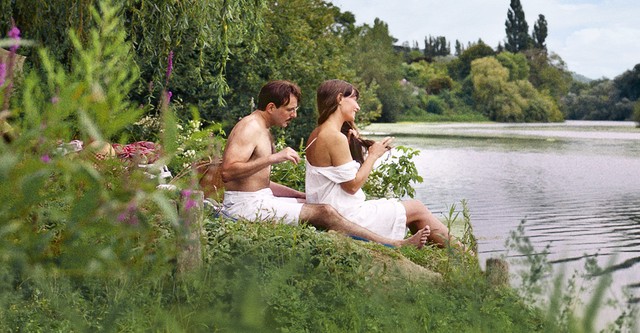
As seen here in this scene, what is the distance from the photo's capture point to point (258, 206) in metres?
6.18

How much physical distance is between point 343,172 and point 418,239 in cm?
70

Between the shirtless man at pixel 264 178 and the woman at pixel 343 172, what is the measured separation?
163 millimetres

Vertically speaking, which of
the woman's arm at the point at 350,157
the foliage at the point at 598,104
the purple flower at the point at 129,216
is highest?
the purple flower at the point at 129,216

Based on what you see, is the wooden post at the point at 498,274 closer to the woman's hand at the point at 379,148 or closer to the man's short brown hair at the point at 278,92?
the woman's hand at the point at 379,148

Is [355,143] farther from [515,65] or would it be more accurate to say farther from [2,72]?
[515,65]

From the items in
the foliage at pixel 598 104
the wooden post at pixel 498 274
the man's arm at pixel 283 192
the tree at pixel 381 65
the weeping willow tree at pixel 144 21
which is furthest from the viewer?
the foliage at pixel 598 104

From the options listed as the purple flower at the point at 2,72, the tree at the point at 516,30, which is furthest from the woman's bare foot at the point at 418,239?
the tree at the point at 516,30

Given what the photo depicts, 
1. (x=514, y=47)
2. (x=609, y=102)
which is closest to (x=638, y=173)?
(x=609, y=102)

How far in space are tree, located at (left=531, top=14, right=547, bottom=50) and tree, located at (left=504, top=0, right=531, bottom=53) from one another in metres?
3.44

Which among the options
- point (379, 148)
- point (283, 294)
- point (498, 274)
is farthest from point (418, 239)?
point (283, 294)

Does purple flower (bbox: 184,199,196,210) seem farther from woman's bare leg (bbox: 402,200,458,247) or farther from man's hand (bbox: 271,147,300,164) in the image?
woman's bare leg (bbox: 402,200,458,247)

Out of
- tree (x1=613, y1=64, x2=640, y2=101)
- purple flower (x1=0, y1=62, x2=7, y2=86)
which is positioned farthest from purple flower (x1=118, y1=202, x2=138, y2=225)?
tree (x1=613, y1=64, x2=640, y2=101)

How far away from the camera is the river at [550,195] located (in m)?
10.2

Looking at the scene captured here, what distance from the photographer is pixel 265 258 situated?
4969mm
